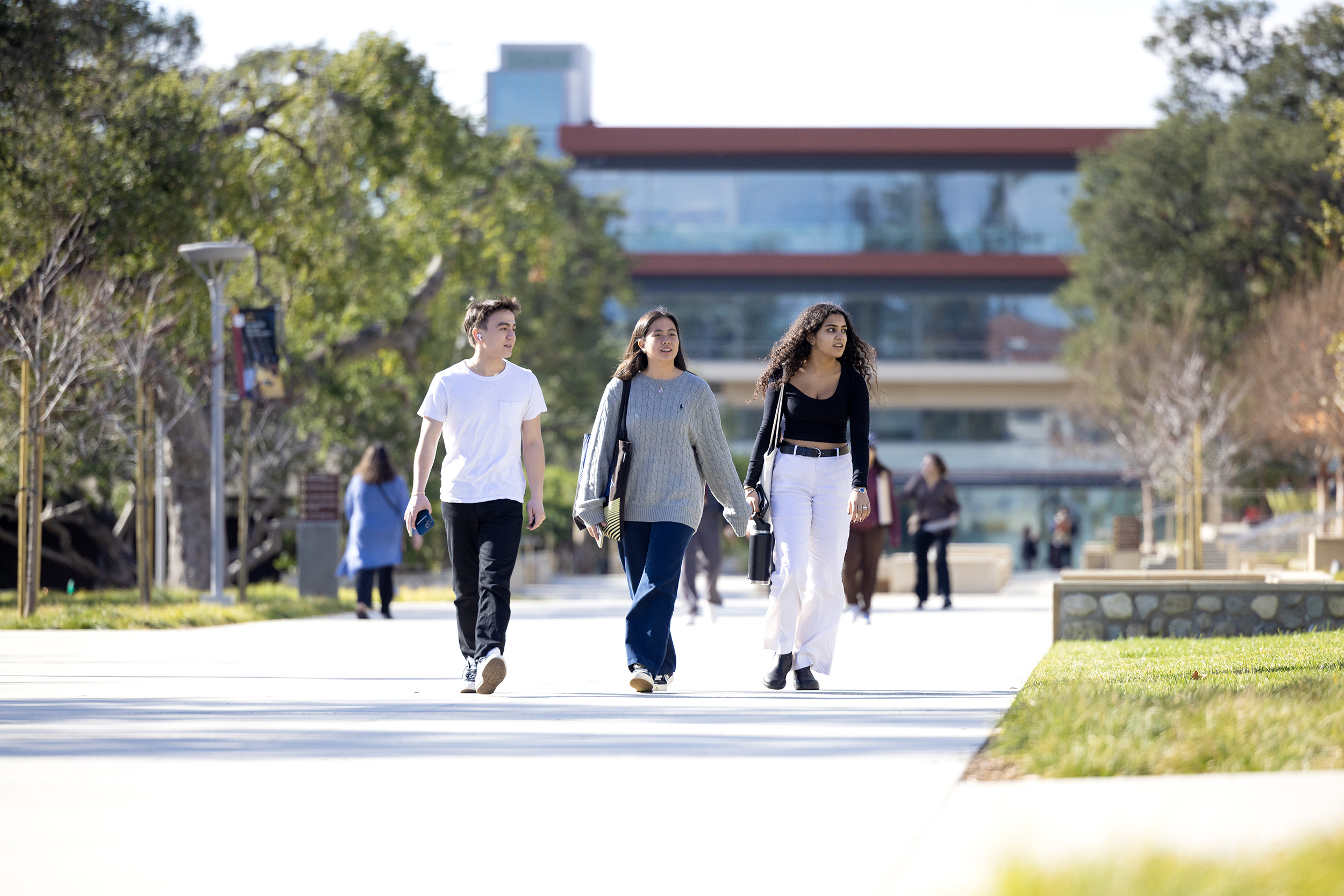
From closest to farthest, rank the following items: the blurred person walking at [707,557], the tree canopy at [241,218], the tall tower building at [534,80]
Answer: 1. the blurred person walking at [707,557]
2. the tree canopy at [241,218]
3. the tall tower building at [534,80]

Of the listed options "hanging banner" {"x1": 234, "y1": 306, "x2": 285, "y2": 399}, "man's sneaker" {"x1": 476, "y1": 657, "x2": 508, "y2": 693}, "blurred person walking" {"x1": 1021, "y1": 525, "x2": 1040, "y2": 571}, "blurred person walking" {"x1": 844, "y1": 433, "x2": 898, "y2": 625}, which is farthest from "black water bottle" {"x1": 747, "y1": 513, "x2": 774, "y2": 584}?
"blurred person walking" {"x1": 1021, "y1": 525, "x2": 1040, "y2": 571}

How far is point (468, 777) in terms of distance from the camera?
4.98 meters

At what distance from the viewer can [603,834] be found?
13.6 feet

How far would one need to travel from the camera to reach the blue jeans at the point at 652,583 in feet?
25.0

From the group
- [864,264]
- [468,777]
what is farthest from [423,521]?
[864,264]

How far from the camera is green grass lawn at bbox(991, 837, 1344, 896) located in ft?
9.64

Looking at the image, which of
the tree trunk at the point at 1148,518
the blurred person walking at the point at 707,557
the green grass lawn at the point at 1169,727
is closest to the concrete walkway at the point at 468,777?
the green grass lawn at the point at 1169,727

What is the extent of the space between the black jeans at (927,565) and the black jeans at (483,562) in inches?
437

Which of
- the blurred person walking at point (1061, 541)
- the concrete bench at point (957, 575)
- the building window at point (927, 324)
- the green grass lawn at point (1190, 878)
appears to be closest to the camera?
the green grass lawn at point (1190, 878)

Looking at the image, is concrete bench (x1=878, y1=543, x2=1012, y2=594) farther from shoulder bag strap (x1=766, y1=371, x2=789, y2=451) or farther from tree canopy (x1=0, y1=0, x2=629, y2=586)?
shoulder bag strap (x1=766, y1=371, x2=789, y2=451)

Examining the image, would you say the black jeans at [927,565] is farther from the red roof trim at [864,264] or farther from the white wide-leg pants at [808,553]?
the red roof trim at [864,264]

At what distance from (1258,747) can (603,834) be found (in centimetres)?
189

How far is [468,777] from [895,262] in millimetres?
53718

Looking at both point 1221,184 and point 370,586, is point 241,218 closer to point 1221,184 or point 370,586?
point 370,586
